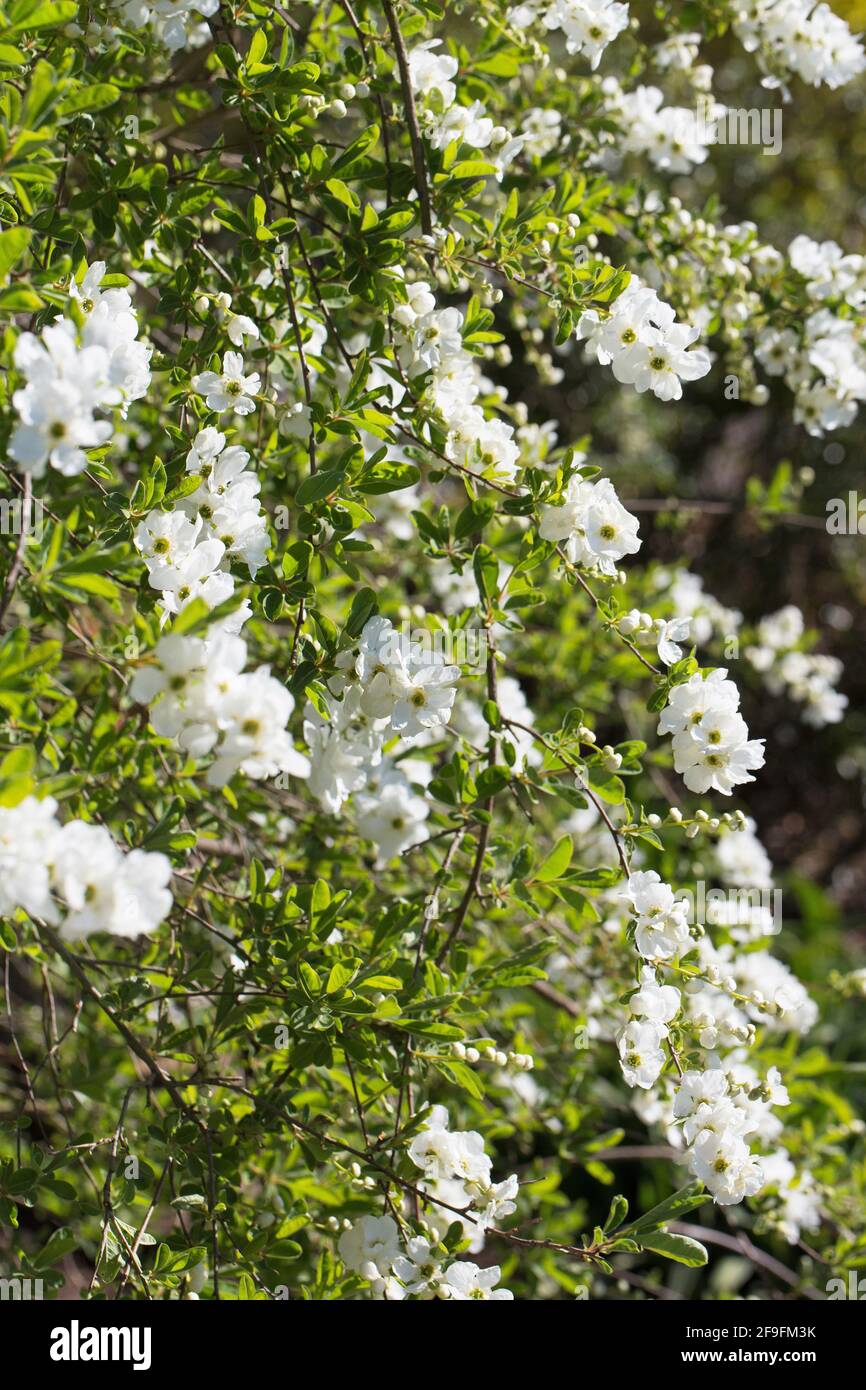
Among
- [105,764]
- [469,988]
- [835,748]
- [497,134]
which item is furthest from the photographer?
[835,748]

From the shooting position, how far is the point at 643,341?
66.4 inches

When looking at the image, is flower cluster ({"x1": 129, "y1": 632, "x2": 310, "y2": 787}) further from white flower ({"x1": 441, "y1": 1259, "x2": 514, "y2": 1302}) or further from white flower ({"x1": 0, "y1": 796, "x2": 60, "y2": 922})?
white flower ({"x1": 441, "y1": 1259, "x2": 514, "y2": 1302})

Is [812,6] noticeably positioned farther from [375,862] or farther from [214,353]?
→ [375,862]

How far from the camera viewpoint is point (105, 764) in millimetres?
1592

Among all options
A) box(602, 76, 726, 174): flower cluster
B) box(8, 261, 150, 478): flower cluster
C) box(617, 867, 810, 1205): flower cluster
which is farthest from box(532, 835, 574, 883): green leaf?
box(602, 76, 726, 174): flower cluster

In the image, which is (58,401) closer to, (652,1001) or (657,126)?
(652,1001)

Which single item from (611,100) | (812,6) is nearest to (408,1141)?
(611,100)

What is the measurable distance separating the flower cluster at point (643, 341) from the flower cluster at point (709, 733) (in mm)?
436

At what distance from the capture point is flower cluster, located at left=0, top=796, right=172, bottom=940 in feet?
3.48

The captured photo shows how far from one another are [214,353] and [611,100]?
116 cm

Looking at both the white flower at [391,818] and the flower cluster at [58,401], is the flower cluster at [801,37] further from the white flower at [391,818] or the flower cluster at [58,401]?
the flower cluster at [58,401]

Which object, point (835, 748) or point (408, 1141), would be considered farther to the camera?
point (835, 748)

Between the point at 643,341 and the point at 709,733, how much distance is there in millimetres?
574

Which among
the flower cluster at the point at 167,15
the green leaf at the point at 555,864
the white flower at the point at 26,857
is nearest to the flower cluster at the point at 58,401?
the white flower at the point at 26,857
